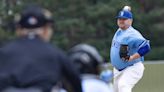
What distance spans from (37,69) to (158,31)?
3844 cm

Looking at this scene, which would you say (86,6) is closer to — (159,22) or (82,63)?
(159,22)

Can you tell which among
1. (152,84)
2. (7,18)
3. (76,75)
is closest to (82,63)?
(76,75)

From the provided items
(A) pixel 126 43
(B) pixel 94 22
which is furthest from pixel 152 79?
(B) pixel 94 22

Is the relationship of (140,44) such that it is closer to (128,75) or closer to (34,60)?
(128,75)

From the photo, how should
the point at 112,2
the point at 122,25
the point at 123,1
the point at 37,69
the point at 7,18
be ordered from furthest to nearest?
the point at 7,18 < the point at 112,2 < the point at 123,1 < the point at 122,25 < the point at 37,69

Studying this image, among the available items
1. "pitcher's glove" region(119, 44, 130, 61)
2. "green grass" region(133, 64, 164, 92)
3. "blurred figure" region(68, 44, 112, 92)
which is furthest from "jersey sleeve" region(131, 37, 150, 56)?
"blurred figure" region(68, 44, 112, 92)

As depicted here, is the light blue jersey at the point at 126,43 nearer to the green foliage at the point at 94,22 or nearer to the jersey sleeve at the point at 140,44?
the jersey sleeve at the point at 140,44

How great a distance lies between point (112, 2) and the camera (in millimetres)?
42062

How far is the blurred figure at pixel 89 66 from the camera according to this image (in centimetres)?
473

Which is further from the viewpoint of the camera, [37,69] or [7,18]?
[7,18]

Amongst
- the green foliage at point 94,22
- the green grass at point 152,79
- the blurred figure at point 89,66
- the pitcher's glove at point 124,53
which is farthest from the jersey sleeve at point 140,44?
the green foliage at point 94,22

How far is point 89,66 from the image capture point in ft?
15.5

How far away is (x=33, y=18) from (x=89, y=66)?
48cm

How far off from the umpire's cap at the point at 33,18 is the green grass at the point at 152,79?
43.1 ft
